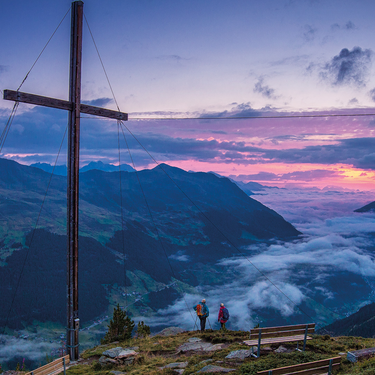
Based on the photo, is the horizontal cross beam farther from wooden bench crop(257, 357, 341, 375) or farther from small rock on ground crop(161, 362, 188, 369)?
wooden bench crop(257, 357, 341, 375)

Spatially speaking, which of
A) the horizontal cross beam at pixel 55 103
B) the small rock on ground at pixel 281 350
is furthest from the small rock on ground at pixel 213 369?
the horizontal cross beam at pixel 55 103

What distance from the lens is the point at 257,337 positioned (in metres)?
11.4

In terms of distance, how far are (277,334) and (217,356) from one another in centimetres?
239

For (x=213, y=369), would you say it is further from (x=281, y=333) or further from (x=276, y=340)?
(x=281, y=333)

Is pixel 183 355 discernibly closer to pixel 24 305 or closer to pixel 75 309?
pixel 75 309

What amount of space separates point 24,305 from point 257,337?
8832 inches

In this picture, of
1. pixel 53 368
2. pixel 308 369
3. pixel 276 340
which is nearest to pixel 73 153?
pixel 53 368

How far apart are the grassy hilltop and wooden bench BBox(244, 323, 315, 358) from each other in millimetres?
455

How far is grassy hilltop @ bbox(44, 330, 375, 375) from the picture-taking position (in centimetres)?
981

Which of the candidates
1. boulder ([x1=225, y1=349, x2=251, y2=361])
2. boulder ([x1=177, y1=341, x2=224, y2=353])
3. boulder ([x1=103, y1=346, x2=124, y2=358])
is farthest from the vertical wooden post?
boulder ([x1=225, y1=349, x2=251, y2=361])

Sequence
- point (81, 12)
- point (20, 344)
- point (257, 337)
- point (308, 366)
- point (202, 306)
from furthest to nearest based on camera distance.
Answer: point (20, 344)
point (202, 306)
point (81, 12)
point (257, 337)
point (308, 366)

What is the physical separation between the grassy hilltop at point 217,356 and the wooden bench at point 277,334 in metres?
0.45

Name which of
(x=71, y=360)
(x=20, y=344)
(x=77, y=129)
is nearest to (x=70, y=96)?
(x=77, y=129)

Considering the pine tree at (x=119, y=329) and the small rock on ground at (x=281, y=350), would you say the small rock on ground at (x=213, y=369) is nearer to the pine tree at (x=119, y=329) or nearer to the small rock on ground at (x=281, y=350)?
the small rock on ground at (x=281, y=350)
